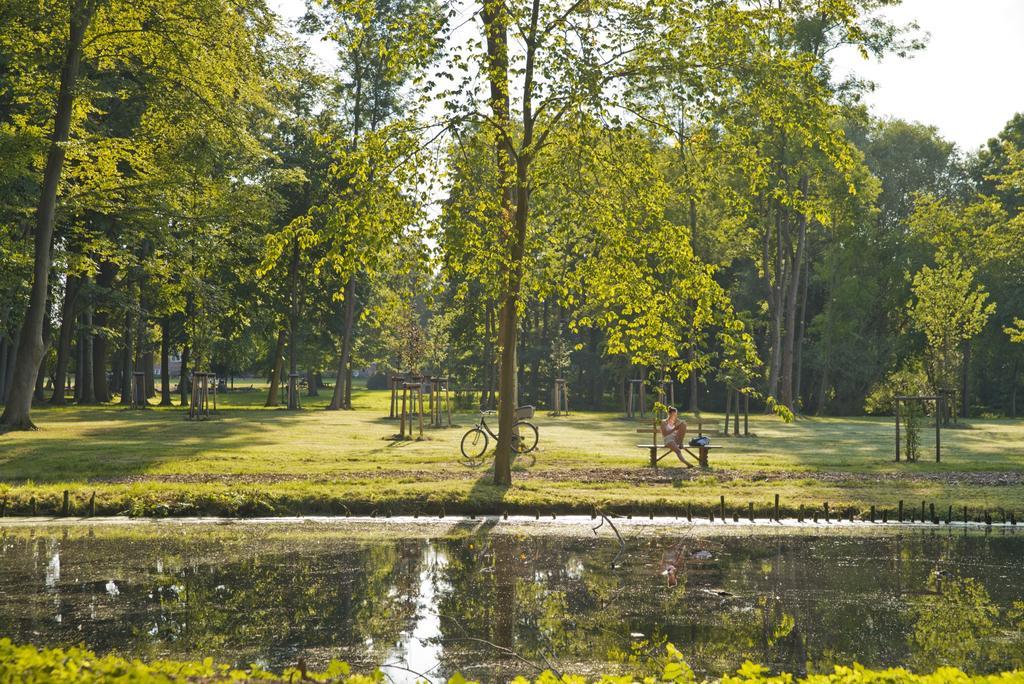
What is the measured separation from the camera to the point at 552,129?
17.7 m

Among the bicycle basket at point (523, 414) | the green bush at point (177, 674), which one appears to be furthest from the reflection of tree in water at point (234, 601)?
the bicycle basket at point (523, 414)

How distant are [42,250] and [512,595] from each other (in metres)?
21.9

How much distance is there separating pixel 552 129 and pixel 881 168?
57398 millimetres

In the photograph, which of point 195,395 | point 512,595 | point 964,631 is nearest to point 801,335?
point 195,395

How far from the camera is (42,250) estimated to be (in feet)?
92.0

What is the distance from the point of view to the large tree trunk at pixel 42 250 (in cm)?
2772

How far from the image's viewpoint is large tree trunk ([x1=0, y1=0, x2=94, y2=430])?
2772cm

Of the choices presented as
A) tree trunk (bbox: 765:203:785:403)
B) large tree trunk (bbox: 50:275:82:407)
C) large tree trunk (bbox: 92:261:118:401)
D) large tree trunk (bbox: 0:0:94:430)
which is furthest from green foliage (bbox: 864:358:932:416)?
large tree trunk (bbox: 0:0:94:430)

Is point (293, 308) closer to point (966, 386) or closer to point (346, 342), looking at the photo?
point (346, 342)

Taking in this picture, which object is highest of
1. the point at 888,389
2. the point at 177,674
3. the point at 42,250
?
the point at 42,250

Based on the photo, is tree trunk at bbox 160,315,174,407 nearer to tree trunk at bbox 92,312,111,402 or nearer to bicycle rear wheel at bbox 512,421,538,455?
tree trunk at bbox 92,312,111,402

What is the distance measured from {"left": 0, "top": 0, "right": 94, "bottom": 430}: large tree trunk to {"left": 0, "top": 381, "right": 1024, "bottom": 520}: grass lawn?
1.13m

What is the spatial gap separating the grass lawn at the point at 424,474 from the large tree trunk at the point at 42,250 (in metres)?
1.13

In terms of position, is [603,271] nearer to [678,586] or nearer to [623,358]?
[678,586]
